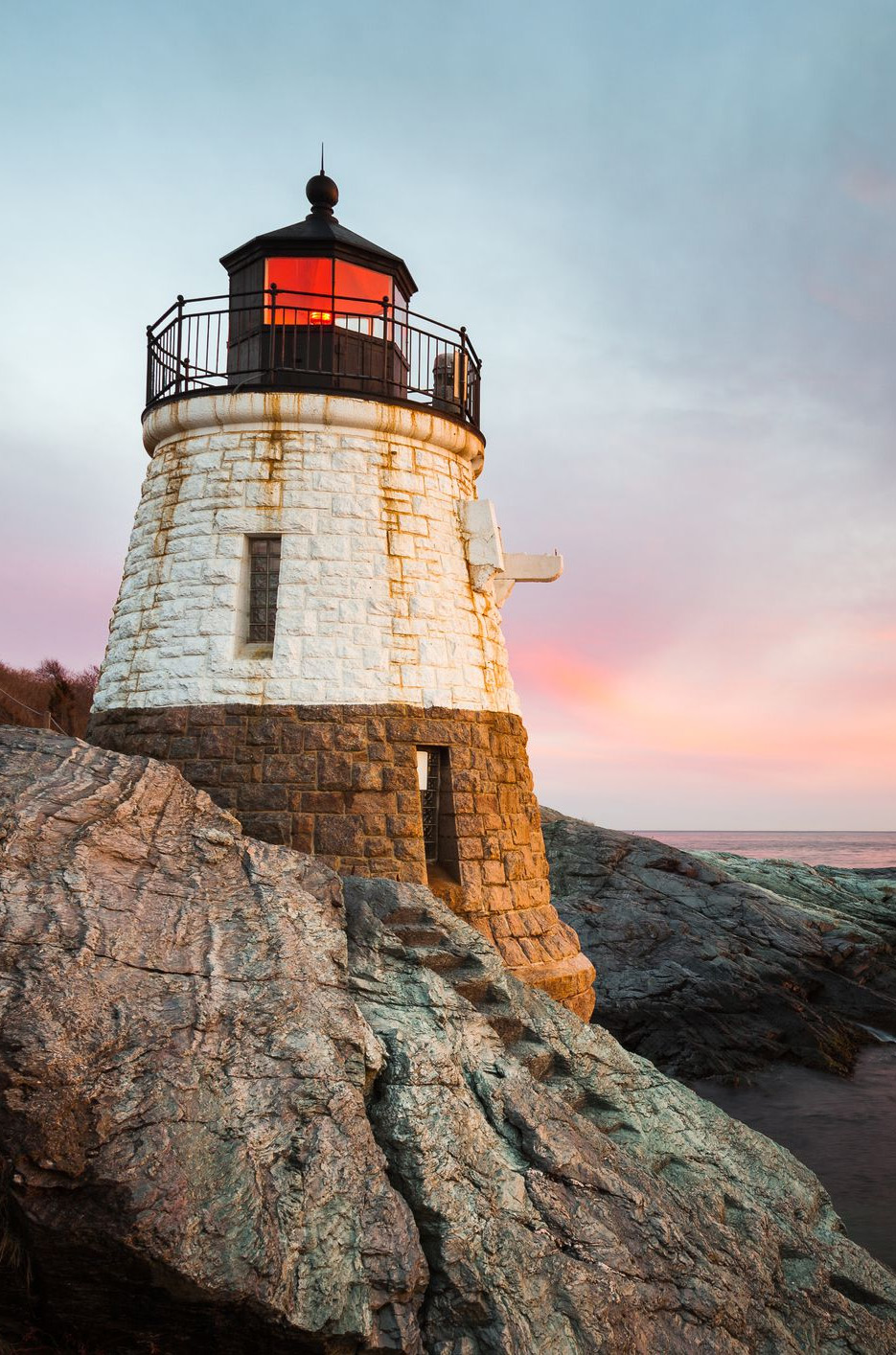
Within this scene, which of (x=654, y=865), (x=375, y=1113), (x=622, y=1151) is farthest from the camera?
(x=654, y=865)

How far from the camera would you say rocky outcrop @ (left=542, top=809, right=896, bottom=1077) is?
50.8 feet

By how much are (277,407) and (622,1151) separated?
701cm

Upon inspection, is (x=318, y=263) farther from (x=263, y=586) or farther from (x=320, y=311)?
(x=263, y=586)

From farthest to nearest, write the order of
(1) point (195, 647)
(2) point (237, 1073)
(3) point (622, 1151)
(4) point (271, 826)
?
(1) point (195, 647)
(4) point (271, 826)
(3) point (622, 1151)
(2) point (237, 1073)

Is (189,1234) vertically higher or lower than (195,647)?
lower

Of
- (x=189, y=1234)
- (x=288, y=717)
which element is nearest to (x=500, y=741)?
(x=288, y=717)

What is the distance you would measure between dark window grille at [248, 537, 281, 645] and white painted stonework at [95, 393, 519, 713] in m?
0.11

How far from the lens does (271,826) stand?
8.76 metres

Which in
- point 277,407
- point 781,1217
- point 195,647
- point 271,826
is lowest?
point 781,1217

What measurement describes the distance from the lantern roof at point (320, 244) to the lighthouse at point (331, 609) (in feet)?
0.10

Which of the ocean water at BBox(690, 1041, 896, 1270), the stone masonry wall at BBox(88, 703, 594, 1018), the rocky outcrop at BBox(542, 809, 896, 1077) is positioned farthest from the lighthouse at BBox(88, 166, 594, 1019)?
the rocky outcrop at BBox(542, 809, 896, 1077)

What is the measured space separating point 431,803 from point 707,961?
9.31 m

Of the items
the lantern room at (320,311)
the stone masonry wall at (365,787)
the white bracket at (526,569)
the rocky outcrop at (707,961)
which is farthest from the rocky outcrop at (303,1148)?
the rocky outcrop at (707,961)

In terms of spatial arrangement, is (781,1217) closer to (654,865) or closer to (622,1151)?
(622,1151)
